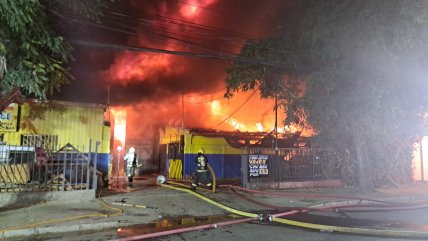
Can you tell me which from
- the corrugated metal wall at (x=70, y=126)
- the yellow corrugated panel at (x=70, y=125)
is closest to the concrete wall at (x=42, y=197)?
the yellow corrugated panel at (x=70, y=125)

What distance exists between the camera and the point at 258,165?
1474cm

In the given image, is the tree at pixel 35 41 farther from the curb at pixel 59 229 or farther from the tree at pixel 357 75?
the tree at pixel 357 75

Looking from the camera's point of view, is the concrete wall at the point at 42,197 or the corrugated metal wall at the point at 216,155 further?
the corrugated metal wall at the point at 216,155

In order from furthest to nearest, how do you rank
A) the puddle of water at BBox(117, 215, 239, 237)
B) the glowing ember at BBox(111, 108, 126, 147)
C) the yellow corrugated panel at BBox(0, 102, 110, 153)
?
the glowing ember at BBox(111, 108, 126, 147), the yellow corrugated panel at BBox(0, 102, 110, 153), the puddle of water at BBox(117, 215, 239, 237)

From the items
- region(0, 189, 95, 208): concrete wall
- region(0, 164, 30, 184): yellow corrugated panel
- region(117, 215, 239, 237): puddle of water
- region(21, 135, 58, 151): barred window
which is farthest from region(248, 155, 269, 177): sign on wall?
region(21, 135, 58, 151): barred window

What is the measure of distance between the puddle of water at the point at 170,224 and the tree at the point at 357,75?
7.08 metres

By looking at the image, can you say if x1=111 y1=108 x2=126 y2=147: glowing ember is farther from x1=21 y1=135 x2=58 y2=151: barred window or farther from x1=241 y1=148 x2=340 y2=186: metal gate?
x1=241 y1=148 x2=340 y2=186: metal gate

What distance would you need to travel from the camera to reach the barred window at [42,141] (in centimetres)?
1467

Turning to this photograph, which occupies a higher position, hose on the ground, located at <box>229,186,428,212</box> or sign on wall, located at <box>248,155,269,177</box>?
Answer: sign on wall, located at <box>248,155,269,177</box>

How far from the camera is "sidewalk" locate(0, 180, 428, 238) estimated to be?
7727mm

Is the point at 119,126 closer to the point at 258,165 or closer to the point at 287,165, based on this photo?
the point at 258,165

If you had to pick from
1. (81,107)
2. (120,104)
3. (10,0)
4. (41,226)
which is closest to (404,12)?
(10,0)

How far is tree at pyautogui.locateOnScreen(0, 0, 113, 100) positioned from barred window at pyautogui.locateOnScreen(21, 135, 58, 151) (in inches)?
256

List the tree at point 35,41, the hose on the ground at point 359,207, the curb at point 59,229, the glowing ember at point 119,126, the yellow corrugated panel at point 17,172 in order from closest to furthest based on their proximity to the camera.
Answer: the tree at point 35,41
the curb at point 59,229
the hose on the ground at point 359,207
the yellow corrugated panel at point 17,172
the glowing ember at point 119,126
